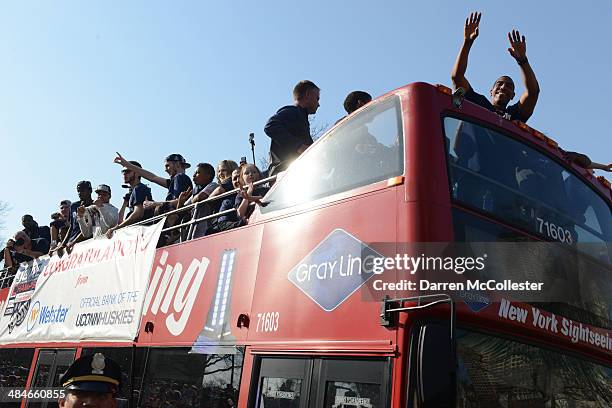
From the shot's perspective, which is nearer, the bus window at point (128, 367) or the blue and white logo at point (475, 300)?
the blue and white logo at point (475, 300)

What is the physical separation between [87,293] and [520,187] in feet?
19.2

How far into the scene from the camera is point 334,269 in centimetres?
394

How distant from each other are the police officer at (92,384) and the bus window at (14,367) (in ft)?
17.8

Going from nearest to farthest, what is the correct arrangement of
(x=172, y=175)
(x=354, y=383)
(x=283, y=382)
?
(x=354, y=383) → (x=283, y=382) → (x=172, y=175)

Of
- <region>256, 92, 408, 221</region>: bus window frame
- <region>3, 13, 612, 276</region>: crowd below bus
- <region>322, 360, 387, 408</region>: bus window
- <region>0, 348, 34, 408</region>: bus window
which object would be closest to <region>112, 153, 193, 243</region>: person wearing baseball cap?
<region>3, 13, 612, 276</region>: crowd below bus

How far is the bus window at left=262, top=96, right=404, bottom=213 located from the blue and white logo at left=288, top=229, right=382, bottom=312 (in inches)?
18.2

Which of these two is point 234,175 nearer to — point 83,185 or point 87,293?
point 87,293

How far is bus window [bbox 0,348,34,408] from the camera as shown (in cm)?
850

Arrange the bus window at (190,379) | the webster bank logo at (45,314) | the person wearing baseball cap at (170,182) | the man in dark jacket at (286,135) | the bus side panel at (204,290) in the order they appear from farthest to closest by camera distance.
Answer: the webster bank logo at (45,314) < the person wearing baseball cap at (170,182) < the man in dark jacket at (286,135) < the bus side panel at (204,290) < the bus window at (190,379)

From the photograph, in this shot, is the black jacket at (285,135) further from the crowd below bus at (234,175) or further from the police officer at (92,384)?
the police officer at (92,384)

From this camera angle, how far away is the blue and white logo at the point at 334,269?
12.3ft

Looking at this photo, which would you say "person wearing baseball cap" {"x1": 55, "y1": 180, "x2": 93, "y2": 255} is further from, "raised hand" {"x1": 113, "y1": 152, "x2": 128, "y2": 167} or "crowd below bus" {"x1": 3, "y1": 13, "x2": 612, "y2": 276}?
"raised hand" {"x1": 113, "y1": 152, "x2": 128, "y2": 167}

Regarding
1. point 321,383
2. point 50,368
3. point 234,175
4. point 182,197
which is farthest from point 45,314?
point 321,383

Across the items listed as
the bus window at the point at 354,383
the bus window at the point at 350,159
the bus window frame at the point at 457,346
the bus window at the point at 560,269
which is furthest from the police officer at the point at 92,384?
the bus window at the point at 560,269
